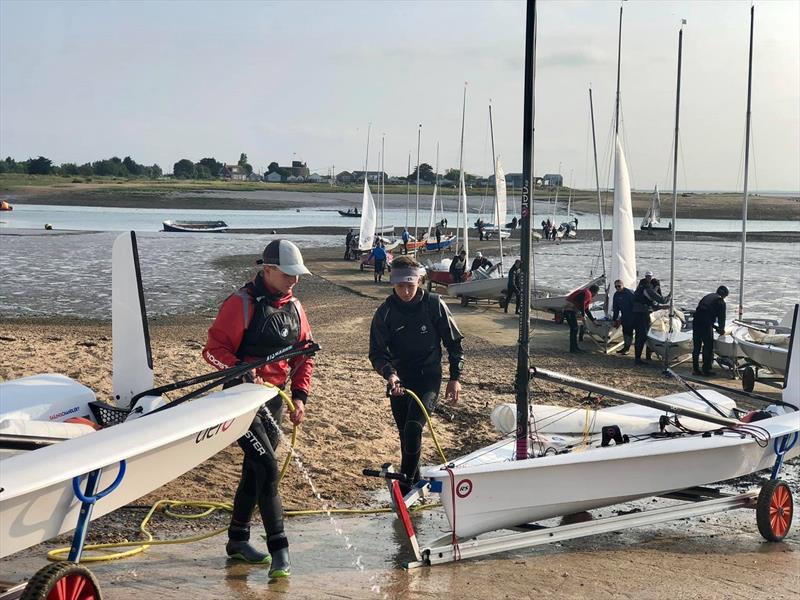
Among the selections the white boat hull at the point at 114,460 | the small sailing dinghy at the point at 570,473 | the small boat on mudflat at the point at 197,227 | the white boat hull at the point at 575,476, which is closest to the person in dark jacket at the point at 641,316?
the small sailing dinghy at the point at 570,473

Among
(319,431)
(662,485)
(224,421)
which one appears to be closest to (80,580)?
(224,421)

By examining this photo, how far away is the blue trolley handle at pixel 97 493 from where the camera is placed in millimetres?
4289

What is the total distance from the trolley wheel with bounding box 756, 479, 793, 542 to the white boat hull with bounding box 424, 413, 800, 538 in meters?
0.26

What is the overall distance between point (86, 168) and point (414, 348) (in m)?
167

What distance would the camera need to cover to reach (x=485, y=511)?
5898 millimetres

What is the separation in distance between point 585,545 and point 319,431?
3.21m

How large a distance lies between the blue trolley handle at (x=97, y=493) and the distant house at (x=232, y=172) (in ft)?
606

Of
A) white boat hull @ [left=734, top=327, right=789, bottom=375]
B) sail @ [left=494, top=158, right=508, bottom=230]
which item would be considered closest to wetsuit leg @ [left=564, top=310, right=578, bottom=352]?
white boat hull @ [left=734, top=327, right=789, bottom=375]

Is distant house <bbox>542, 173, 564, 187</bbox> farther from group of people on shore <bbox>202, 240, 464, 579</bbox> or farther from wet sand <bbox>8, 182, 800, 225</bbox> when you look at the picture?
group of people on shore <bbox>202, 240, 464, 579</bbox>

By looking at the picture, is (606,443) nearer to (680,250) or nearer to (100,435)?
(100,435)

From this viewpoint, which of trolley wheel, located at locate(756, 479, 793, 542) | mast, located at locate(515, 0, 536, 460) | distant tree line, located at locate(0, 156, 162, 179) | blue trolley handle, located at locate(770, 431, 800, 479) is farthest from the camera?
distant tree line, located at locate(0, 156, 162, 179)

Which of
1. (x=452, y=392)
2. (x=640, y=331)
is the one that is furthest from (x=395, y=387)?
(x=640, y=331)

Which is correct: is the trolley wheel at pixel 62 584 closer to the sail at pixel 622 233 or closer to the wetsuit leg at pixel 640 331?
the wetsuit leg at pixel 640 331

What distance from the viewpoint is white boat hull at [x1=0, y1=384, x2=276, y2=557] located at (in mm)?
4020
